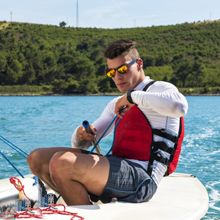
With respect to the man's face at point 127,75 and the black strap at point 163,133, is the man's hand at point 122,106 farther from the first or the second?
the black strap at point 163,133

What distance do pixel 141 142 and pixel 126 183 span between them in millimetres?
256

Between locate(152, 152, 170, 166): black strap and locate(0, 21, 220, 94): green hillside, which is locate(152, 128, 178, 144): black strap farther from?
locate(0, 21, 220, 94): green hillside

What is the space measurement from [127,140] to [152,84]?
1.24 feet

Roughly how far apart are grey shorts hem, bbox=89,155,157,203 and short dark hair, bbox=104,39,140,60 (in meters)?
0.64

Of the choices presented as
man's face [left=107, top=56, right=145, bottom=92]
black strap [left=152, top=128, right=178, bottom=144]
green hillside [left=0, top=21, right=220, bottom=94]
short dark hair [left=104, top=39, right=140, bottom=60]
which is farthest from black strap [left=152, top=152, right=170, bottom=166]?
green hillside [left=0, top=21, right=220, bottom=94]

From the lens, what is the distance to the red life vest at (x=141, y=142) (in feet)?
6.17

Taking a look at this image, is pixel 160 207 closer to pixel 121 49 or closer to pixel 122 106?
pixel 122 106

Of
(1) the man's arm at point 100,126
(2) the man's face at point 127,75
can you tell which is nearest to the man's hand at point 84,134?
(1) the man's arm at point 100,126

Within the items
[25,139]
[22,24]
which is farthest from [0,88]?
[25,139]

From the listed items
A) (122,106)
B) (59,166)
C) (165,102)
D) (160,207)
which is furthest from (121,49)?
(160,207)

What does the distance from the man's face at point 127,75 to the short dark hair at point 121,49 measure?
0.09ft

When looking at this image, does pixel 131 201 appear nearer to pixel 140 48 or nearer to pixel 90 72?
pixel 90 72

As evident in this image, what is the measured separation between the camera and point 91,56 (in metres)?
75.6

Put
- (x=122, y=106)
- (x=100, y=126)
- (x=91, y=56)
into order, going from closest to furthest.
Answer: (x=122, y=106) → (x=100, y=126) → (x=91, y=56)
